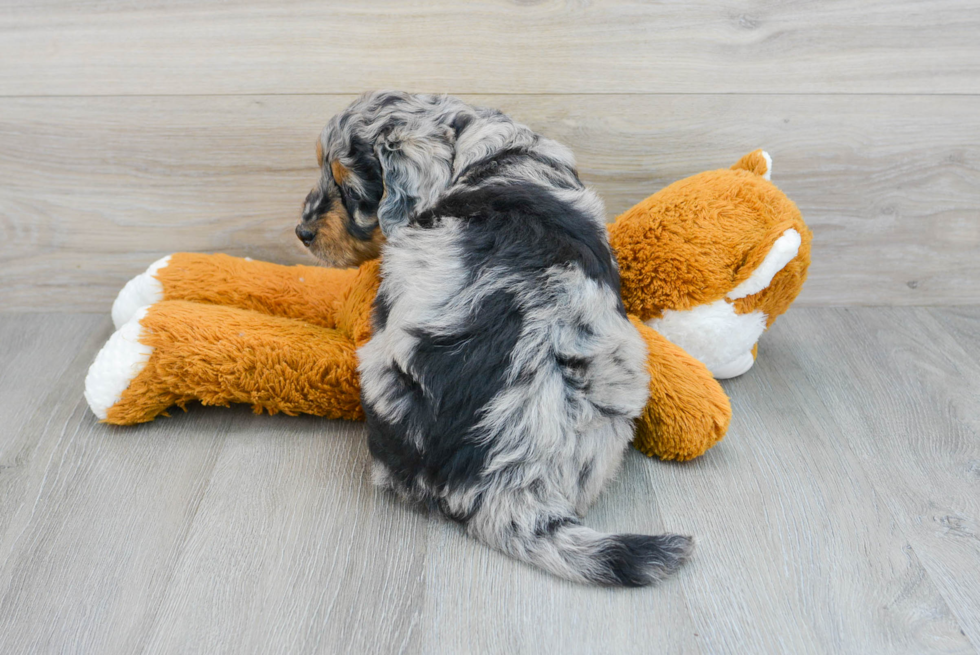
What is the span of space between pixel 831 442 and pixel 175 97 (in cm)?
190

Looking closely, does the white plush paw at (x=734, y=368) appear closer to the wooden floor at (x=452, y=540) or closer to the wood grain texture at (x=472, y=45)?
the wooden floor at (x=452, y=540)

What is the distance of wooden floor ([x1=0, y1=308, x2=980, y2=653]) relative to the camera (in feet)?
4.33

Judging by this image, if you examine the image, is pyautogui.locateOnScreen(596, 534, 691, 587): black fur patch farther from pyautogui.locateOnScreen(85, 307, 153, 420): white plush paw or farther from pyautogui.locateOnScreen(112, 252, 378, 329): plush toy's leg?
pyautogui.locateOnScreen(85, 307, 153, 420): white plush paw

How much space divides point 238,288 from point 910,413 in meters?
1.73

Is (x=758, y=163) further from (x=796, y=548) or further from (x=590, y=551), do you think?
(x=590, y=551)

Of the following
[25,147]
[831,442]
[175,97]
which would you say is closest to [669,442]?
[831,442]

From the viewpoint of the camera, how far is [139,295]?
2027 mm

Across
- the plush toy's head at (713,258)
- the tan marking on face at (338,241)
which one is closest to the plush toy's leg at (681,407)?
the plush toy's head at (713,258)

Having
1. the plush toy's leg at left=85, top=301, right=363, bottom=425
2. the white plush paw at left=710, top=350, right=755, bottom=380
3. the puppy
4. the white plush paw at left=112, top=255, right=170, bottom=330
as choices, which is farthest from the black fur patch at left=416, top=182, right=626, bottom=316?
the white plush paw at left=112, top=255, right=170, bottom=330

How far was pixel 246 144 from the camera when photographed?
2.11m

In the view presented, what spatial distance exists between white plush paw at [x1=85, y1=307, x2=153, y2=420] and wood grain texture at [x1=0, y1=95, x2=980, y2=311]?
57 centimetres

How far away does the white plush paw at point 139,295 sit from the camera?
201 centimetres

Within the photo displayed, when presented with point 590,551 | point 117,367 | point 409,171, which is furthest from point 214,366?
point 590,551

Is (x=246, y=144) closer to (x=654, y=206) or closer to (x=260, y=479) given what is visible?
(x=260, y=479)
